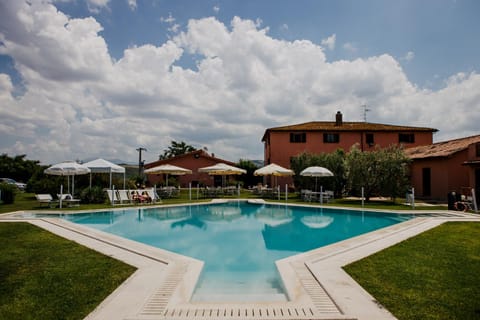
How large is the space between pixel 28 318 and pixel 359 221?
1261 cm

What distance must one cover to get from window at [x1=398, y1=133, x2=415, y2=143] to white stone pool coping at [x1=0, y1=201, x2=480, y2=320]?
93.2ft

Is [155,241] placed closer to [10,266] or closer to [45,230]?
[45,230]

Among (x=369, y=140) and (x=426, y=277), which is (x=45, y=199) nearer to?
(x=426, y=277)

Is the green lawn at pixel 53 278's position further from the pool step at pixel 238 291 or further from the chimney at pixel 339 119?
the chimney at pixel 339 119

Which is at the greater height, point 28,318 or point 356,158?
point 356,158

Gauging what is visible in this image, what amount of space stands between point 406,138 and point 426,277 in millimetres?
30998

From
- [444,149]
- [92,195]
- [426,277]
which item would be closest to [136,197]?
[92,195]

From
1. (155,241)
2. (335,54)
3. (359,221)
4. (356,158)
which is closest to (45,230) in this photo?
(155,241)

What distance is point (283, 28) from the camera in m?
15.4

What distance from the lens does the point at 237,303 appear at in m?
4.34

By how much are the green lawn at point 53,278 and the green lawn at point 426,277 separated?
4066mm

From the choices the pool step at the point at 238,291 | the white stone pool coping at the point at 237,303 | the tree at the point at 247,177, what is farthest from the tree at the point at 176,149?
the pool step at the point at 238,291

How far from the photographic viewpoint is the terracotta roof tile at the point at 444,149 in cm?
2033

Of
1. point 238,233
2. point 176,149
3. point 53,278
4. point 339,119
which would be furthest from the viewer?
point 176,149
